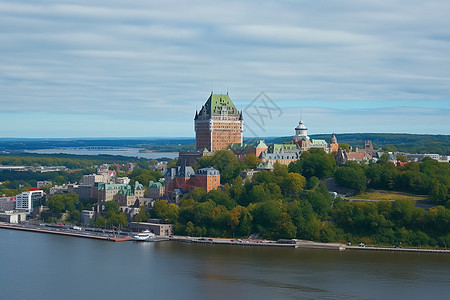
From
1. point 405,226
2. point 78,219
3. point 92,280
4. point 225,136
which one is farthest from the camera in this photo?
point 225,136

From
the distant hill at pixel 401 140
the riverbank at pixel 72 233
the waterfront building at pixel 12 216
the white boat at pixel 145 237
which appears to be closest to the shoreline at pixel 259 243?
the riverbank at pixel 72 233

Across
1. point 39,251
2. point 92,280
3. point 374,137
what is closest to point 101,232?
point 39,251

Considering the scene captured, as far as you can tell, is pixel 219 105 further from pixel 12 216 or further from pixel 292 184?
pixel 12 216

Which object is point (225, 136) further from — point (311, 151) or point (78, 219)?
point (78, 219)

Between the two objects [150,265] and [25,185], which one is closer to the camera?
[150,265]

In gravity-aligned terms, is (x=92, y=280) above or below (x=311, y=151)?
below

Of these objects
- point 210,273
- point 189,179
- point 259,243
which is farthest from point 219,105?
point 210,273

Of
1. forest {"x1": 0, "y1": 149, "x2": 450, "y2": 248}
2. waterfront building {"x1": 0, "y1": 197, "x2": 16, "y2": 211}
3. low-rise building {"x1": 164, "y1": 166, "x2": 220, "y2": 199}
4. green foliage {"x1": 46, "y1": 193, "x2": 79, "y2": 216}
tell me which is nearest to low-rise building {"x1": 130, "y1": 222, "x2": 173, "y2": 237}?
forest {"x1": 0, "y1": 149, "x2": 450, "y2": 248}
